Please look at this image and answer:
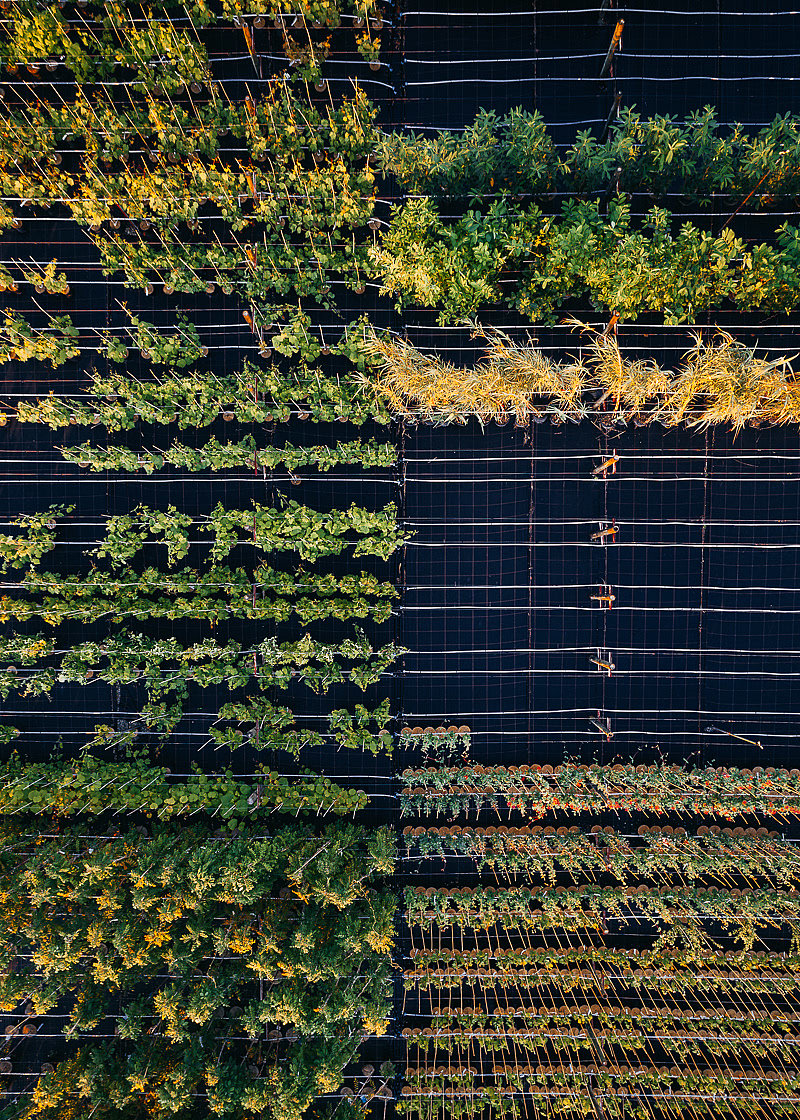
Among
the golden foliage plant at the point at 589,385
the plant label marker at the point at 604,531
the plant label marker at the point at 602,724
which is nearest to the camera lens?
the golden foliage plant at the point at 589,385

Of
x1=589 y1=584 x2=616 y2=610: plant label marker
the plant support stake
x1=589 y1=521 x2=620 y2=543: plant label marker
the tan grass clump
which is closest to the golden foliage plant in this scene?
the tan grass clump

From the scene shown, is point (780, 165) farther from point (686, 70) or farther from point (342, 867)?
point (342, 867)

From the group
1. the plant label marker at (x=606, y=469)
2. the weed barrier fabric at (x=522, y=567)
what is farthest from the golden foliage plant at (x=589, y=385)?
the plant label marker at (x=606, y=469)

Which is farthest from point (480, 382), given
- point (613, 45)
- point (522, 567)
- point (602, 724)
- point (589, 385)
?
point (602, 724)

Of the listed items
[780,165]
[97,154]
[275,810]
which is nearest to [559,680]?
[275,810]

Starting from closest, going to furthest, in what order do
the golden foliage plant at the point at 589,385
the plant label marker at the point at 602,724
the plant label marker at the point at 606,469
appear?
the golden foliage plant at the point at 589,385 < the plant label marker at the point at 606,469 < the plant label marker at the point at 602,724

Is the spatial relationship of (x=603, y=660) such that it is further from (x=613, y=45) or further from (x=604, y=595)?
(x=613, y=45)

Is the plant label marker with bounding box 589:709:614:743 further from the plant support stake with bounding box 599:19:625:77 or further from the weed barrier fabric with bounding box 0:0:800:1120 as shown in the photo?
the plant support stake with bounding box 599:19:625:77

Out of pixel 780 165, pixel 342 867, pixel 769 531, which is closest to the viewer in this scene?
pixel 780 165

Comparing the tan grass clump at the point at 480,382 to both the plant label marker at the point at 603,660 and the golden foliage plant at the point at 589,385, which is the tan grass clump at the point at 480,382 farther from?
the plant label marker at the point at 603,660
